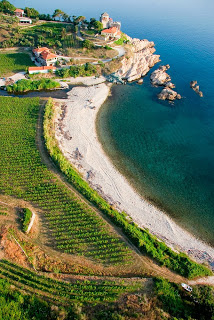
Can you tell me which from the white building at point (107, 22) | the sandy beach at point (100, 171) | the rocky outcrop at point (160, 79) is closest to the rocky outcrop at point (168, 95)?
the rocky outcrop at point (160, 79)

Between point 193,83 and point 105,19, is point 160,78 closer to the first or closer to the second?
point 193,83

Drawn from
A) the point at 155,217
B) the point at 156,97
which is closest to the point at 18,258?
the point at 155,217

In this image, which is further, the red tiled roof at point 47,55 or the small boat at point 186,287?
the red tiled roof at point 47,55

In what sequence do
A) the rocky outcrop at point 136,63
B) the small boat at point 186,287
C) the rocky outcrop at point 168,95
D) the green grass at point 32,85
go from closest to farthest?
the small boat at point 186,287
the green grass at point 32,85
the rocky outcrop at point 168,95
the rocky outcrop at point 136,63

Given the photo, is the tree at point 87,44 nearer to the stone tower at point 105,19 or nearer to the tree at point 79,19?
the tree at point 79,19

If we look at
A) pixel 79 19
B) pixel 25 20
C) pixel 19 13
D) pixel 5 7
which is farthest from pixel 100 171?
pixel 5 7

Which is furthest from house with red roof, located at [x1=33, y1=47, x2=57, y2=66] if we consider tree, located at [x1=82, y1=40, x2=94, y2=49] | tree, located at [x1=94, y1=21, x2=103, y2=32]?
tree, located at [x1=94, y1=21, x2=103, y2=32]
